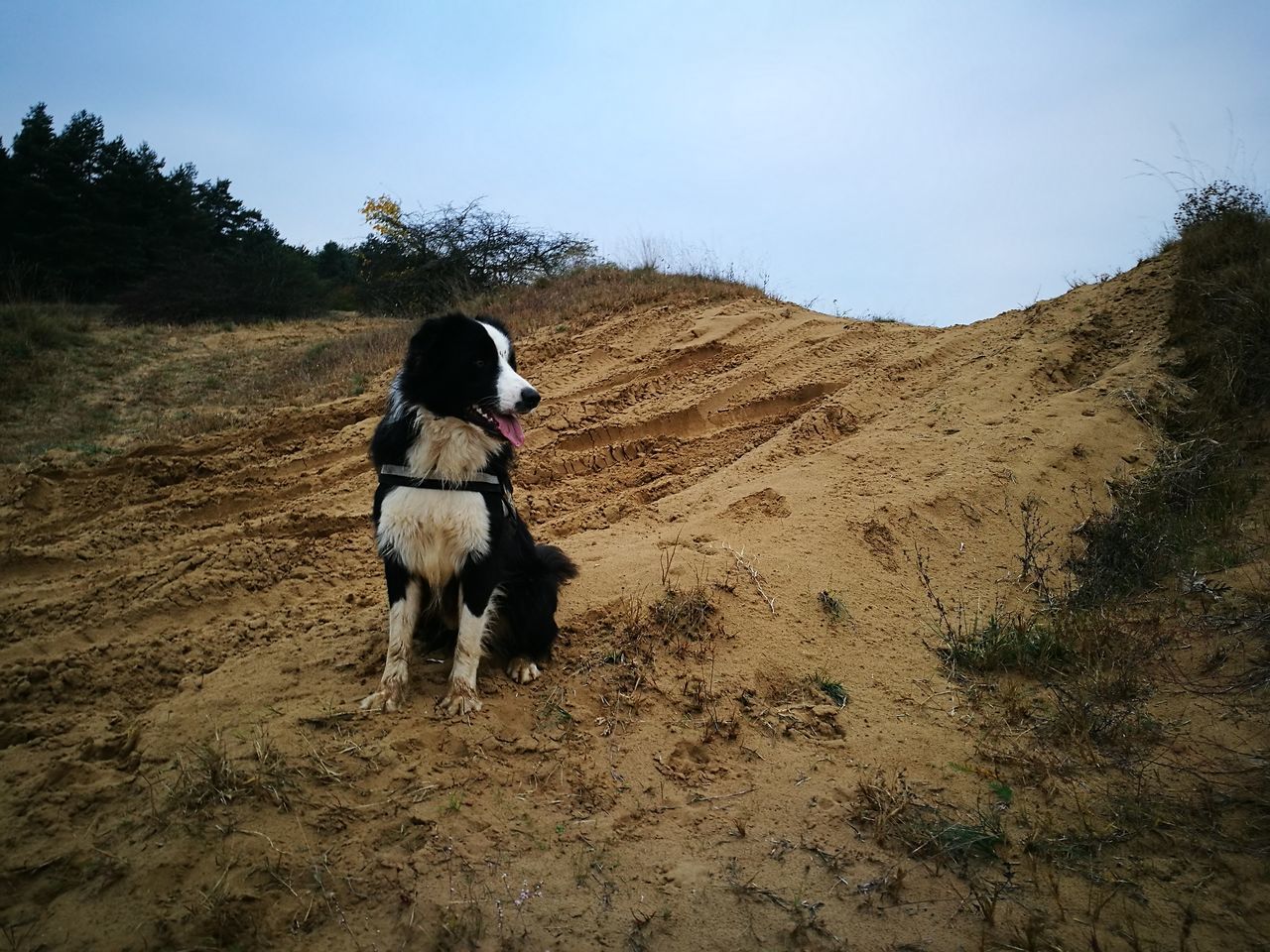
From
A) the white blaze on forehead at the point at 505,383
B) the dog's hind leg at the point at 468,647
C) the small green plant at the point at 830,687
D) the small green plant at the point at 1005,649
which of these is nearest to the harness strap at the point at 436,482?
the white blaze on forehead at the point at 505,383

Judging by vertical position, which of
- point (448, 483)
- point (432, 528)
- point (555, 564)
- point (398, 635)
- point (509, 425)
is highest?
point (509, 425)

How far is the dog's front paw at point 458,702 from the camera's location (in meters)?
3.54

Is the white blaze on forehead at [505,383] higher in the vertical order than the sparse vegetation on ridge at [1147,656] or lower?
higher

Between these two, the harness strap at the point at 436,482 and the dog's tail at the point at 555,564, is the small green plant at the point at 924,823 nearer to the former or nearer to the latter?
the dog's tail at the point at 555,564

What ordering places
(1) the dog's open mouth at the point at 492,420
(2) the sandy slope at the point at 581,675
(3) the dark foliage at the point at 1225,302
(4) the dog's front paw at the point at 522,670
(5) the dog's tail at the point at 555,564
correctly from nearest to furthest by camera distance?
1. (2) the sandy slope at the point at 581,675
2. (1) the dog's open mouth at the point at 492,420
3. (4) the dog's front paw at the point at 522,670
4. (5) the dog's tail at the point at 555,564
5. (3) the dark foliage at the point at 1225,302

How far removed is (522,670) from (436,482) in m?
1.17

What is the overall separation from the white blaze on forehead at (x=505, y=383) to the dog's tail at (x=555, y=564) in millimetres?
963

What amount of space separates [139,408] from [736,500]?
30.3 ft

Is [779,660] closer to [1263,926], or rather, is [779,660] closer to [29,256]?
[1263,926]

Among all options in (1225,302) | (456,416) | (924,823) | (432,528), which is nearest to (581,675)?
(432,528)

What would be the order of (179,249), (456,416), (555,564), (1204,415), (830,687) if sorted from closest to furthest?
(456,416) → (830,687) → (555,564) → (1204,415) → (179,249)

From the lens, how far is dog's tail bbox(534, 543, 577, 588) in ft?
13.4

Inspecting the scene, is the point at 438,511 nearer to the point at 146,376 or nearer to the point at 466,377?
the point at 466,377

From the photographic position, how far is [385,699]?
3.57 m
